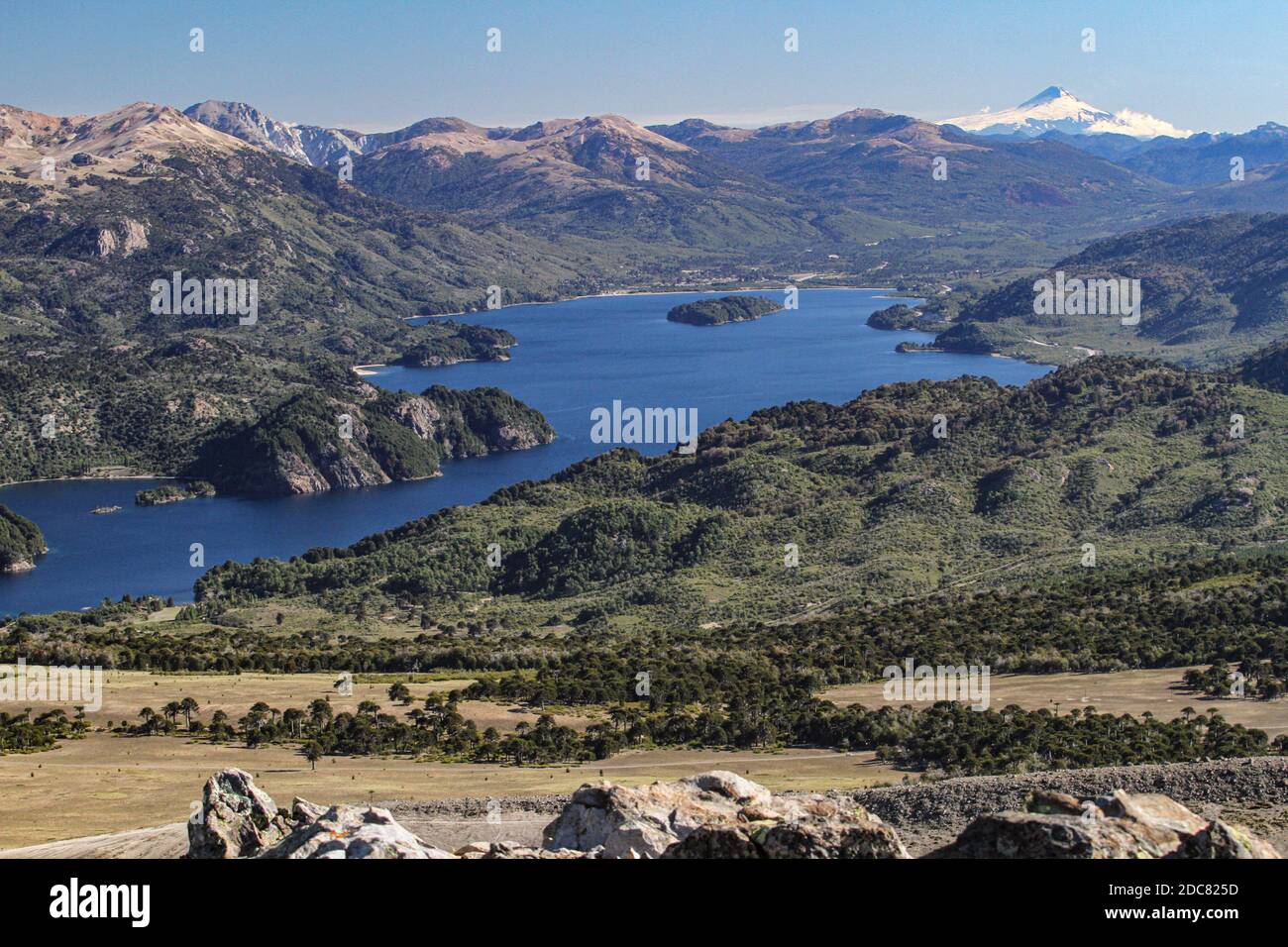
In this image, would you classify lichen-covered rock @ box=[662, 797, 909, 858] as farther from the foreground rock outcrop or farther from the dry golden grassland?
the dry golden grassland

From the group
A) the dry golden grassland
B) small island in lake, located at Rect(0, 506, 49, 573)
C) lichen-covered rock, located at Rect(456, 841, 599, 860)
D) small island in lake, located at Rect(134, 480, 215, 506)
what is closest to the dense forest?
small island in lake, located at Rect(0, 506, 49, 573)

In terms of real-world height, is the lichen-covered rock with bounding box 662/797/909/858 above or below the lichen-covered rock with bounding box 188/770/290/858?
above

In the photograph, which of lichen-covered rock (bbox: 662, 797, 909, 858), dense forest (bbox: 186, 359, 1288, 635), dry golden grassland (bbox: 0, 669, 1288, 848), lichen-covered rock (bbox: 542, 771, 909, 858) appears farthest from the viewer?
dense forest (bbox: 186, 359, 1288, 635)

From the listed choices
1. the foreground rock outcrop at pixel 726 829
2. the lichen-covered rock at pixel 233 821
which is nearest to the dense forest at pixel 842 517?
the lichen-covered rock at pixel 233 821

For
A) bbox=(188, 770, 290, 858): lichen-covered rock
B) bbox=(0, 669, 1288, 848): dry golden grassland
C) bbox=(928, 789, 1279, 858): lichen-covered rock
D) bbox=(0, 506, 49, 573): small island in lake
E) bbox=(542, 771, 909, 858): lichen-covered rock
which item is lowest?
bbox=(0, 506, 49, 573): small island in lake

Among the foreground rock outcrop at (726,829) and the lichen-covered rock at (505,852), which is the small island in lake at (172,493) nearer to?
the foreground rock outcrop at (726,829)
